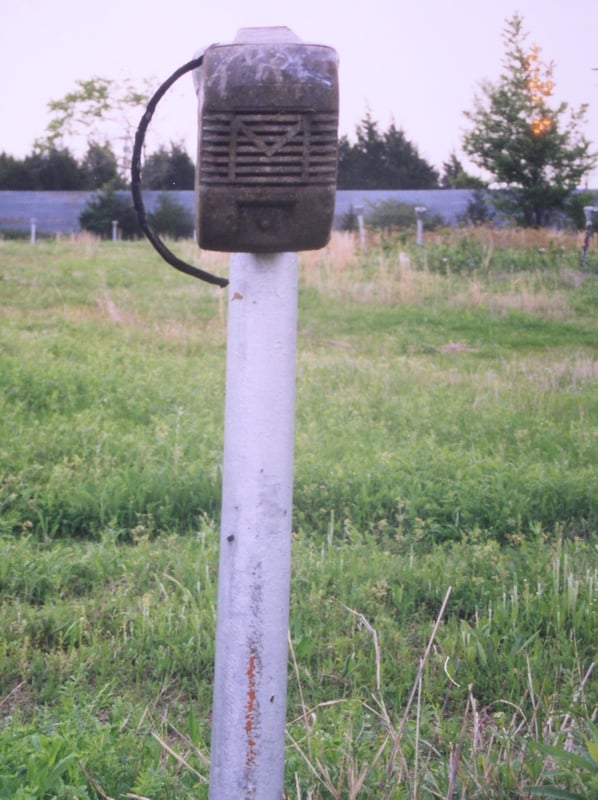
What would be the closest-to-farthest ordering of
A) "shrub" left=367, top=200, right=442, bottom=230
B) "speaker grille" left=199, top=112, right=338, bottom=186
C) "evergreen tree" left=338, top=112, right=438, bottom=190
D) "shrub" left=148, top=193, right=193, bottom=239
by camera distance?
"speaker grille" left=199, top=112, right=338, bottom=186
"shrub" left=367, top=200, right=442, bottom=230
"shrub" left=148, top=193, right=193, bottom=239
"evergreen tree" left=338, top=112, right=438, bottom=190

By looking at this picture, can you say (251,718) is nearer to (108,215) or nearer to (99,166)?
(108,215)

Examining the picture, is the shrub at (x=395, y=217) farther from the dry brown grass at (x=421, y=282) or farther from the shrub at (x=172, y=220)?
the dry brown grass at (x=421, y=282)

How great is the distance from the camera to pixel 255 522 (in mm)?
1381

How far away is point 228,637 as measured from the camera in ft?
4.66

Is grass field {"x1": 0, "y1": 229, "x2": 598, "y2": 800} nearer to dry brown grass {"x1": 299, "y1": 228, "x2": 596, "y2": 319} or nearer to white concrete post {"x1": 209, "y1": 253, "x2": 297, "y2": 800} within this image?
white concrete post {"x1": 209, "y1": 253, "x2": 297, "y2": 800}

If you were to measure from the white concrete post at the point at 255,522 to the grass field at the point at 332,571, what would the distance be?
0.39 meters

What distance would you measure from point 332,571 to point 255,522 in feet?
6.33

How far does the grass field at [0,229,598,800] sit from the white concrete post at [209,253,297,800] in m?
0.39

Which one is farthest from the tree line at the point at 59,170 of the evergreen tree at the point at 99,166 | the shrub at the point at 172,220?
the shrub at the point at 172,220

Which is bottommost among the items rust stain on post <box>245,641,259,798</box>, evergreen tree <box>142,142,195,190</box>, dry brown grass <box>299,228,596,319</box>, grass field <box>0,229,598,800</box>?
grass field <box>0,229,598,800</box>

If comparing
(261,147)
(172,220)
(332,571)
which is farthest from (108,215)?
(261,147)

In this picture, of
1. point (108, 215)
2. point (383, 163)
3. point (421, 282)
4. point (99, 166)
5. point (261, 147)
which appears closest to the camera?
point (261, 147)

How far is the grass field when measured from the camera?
1.93 meters

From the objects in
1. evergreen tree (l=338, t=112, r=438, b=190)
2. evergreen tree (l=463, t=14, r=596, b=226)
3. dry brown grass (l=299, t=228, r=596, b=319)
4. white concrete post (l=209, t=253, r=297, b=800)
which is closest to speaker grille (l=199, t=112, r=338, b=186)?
white concrete post (l=209, t=253, r=297, b=800)
